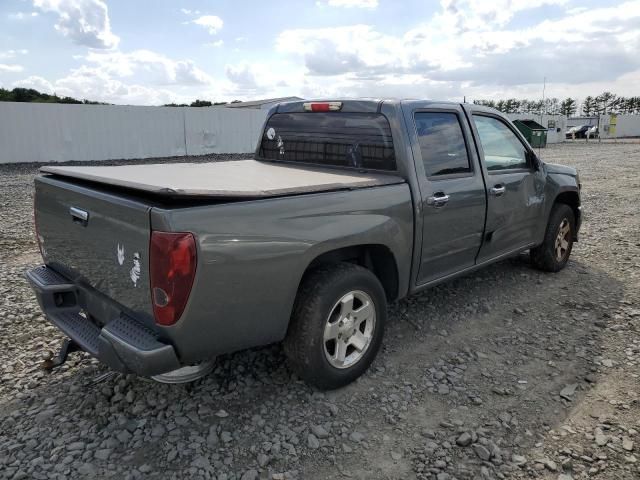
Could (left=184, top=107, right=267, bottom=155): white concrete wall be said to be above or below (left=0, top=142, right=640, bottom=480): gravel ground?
above

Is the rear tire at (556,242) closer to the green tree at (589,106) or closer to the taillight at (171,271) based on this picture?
the taillight at (171,271)

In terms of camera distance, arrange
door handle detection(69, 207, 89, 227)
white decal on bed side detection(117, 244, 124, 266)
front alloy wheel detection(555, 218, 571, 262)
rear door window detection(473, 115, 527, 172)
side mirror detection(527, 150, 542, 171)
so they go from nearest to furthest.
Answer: white decal on bed side detection(117, 244, 124, 266), door handle detection(69, 207, 89, 227), rear door window detection(473, 115, 527, 172), side mirror detection(527, 150, 542, 171), front alloy wheel detection(555, 218, 571, 262)

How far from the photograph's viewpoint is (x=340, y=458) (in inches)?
104

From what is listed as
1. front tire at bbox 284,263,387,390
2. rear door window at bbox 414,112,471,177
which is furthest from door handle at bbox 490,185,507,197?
front tire at bbox 284,263,387,390

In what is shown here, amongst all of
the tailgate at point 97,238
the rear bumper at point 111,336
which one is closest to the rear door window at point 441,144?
the tailgate at point 97,238

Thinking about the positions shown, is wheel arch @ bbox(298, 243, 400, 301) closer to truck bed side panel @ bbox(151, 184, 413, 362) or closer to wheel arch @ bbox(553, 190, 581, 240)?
truck bed side panel @ bbox(151, 184, 413, 362)

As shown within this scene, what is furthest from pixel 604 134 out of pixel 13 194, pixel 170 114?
pixel 13 194

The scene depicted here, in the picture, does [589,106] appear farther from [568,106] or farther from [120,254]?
[120,254]

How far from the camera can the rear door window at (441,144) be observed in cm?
371

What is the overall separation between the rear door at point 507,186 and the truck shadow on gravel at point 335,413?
2.81 feet

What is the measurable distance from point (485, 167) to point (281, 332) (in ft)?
7.87

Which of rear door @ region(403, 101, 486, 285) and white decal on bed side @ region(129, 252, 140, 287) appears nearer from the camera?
white decal on bed side @ region(129, 252, 140, 287)

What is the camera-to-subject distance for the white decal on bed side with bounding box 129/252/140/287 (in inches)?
96.3

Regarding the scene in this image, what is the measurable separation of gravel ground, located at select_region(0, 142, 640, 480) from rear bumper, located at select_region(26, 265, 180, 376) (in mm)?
480
